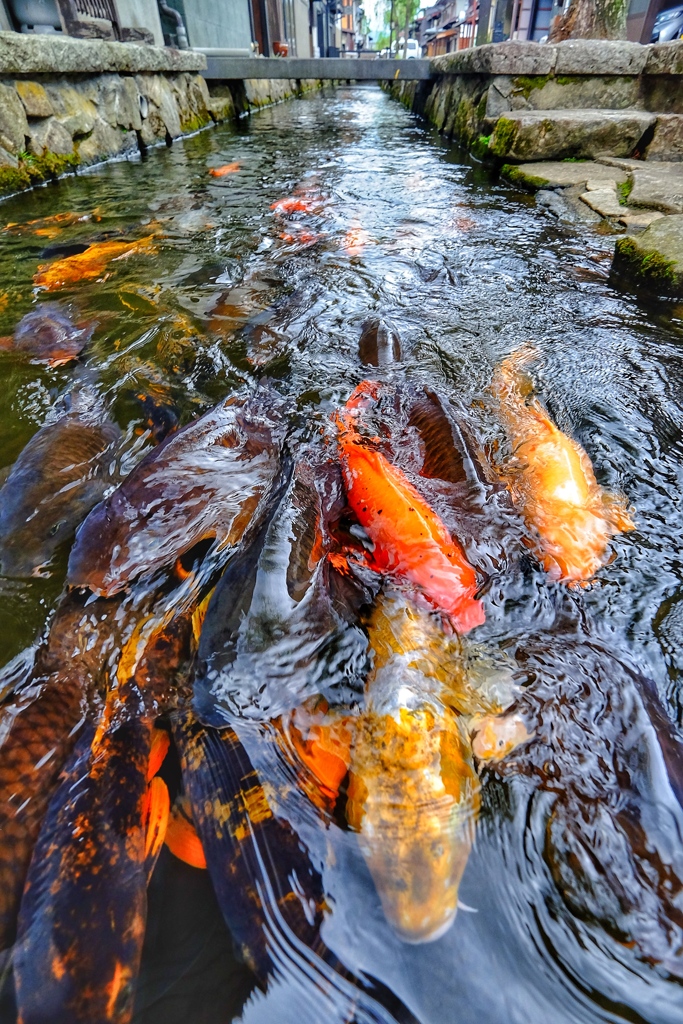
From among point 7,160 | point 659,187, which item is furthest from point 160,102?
point 659,187

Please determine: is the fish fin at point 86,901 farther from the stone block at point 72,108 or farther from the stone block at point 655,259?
the stone block at point 72,108

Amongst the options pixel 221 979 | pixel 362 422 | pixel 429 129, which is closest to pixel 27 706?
pixel 221 979

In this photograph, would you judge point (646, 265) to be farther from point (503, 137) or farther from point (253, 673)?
point (503, 137)

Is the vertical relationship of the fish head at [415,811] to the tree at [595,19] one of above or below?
above

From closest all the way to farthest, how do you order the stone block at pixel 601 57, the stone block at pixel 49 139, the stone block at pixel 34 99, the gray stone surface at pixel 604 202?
the gray stone surface at pixel 604 202
the stone block at pixel 34 99
the stone block at pixel 49 139
the stone block at pixel 601 57

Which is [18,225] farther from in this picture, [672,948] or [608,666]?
[672,948]

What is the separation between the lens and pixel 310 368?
3.99 metres

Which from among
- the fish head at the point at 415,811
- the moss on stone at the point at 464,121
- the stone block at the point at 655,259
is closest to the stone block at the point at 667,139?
the moss on stone at the point at 464,121

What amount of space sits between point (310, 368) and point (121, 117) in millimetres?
10676

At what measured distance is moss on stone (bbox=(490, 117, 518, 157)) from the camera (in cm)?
→ 848

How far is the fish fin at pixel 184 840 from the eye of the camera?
1533mm

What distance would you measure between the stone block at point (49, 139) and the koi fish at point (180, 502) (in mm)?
8436

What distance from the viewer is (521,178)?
26.9ft

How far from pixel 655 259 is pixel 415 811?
16.2ft
